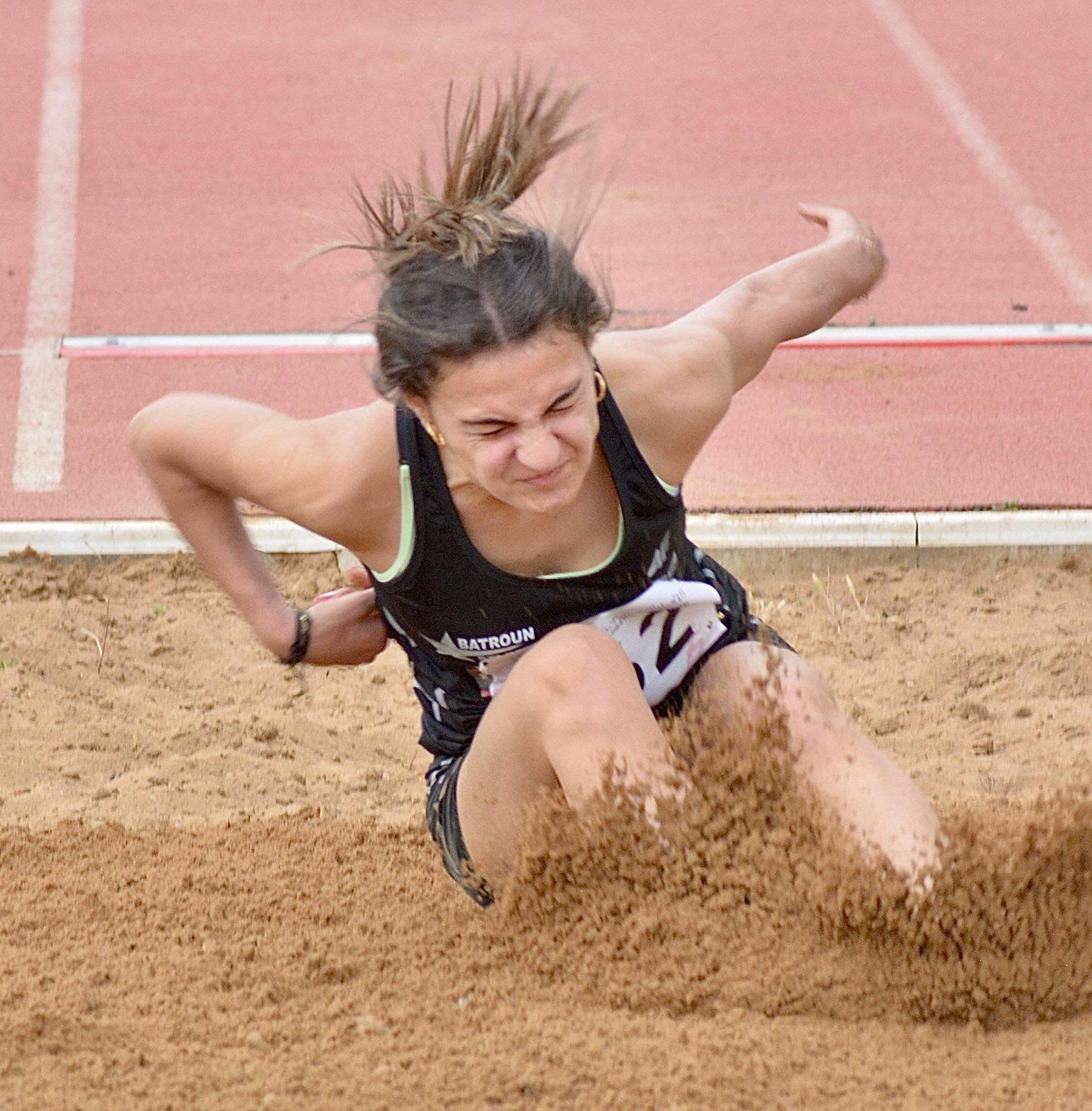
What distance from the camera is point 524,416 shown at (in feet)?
7.95

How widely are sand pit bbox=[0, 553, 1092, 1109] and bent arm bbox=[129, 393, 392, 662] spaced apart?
0.56 metres

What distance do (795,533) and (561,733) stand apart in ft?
6.30

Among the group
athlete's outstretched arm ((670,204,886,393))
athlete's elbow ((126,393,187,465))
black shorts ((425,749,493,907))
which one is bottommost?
black shorts ((425,749,493,907))

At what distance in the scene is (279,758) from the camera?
12.2ft

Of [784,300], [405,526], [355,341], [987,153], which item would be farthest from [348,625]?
[987,153]

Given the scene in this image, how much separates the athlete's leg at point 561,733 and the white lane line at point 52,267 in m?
2.47

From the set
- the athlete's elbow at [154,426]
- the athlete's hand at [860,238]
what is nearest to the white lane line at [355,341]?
the athlete's hand at [860,238]

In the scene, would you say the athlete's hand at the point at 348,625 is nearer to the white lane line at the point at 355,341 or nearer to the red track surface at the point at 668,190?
the red track surface at the point at 668,190

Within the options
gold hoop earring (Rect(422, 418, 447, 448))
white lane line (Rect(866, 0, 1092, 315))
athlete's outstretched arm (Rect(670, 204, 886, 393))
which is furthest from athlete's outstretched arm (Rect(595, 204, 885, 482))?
white lane line (Rect(866, 0, 1092, 315))

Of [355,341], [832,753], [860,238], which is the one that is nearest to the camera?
[832,753]

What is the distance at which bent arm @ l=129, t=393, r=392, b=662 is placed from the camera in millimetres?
2715

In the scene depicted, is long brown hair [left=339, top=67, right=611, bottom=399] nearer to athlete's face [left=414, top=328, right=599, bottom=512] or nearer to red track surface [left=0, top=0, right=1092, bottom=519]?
athlete's face [left=414, top=328, right=599, bottom=512]

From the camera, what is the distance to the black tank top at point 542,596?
8.79 ft

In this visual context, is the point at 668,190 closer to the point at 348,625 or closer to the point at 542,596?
the point at 348,625
